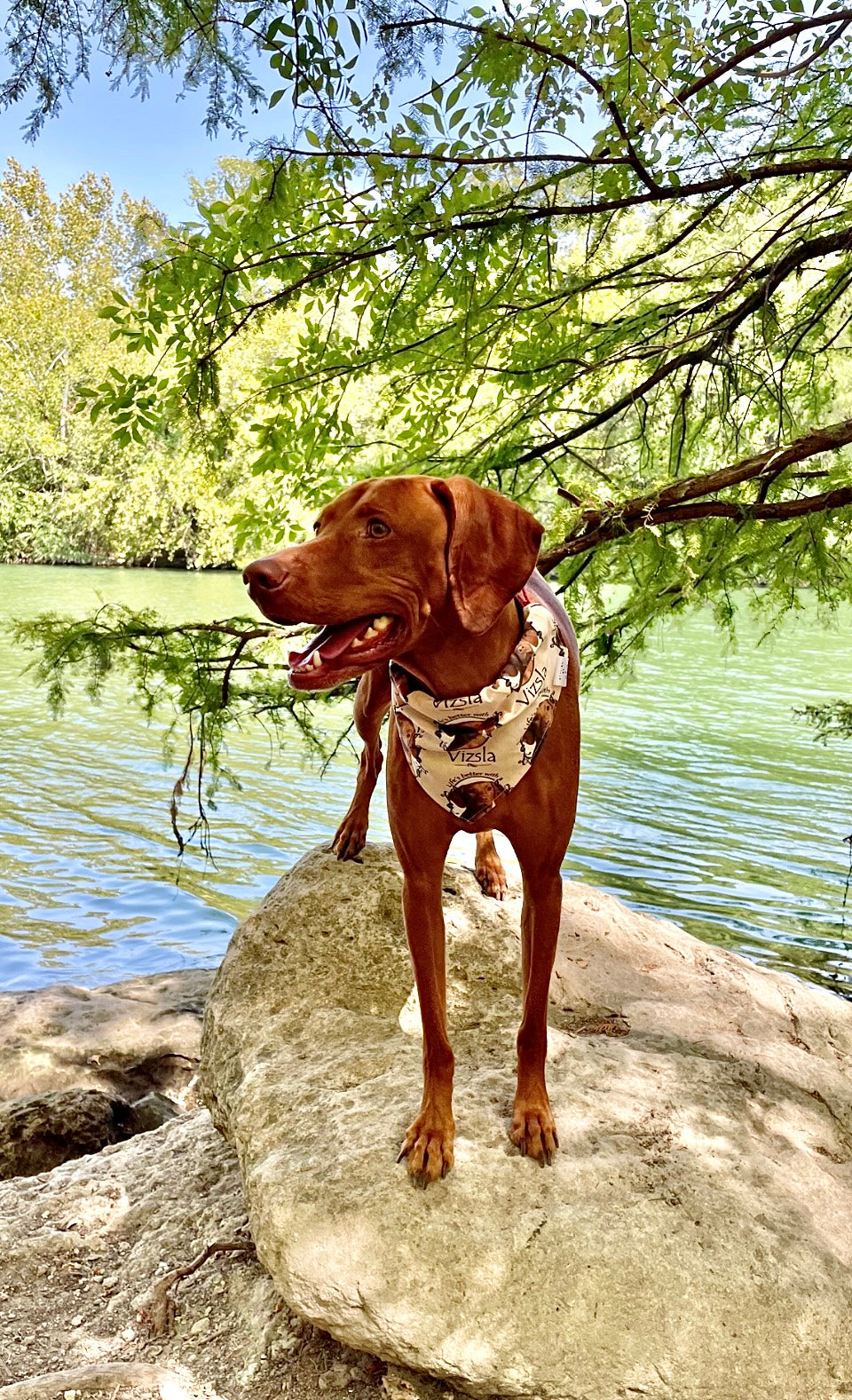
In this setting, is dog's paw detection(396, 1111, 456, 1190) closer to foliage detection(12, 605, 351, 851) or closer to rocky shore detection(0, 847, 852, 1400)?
rocky shore detection(0, 847, 852, 1400)

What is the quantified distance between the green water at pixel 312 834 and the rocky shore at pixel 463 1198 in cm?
277

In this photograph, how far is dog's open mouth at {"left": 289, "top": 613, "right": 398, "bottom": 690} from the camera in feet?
7.44

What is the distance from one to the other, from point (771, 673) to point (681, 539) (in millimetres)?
17301

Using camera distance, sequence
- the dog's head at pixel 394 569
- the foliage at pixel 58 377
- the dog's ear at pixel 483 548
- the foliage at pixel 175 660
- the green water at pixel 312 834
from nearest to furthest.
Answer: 1. the dog's head at pixel 394 569
2. the dog's ear at pixel 483 548
3. the foliage at pixel 175 660
4. the green water at pixel 312 834
5. the foliage at pixel 58 377

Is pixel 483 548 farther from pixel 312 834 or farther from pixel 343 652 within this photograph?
pixel 312 834

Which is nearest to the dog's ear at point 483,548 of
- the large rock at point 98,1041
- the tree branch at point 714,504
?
the tree branch at point 714,504

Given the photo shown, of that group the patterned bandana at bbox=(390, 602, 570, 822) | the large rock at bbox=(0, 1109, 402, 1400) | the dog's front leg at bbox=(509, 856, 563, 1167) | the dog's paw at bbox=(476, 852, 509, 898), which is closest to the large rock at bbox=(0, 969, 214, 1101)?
the large rock at bbox=(0, 1109, 402, 1400)

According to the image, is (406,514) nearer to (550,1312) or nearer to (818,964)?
(550,1312)

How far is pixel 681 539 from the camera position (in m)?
5.84

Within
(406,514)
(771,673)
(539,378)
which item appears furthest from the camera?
(771,673)

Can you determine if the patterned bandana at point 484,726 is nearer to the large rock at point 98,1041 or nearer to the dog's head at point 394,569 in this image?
the dog's head at point 394,569

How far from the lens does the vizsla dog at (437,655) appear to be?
2.28 meters

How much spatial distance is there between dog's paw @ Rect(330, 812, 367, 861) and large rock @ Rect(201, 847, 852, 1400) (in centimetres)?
7

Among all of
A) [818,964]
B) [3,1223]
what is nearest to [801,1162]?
[3,1223]
